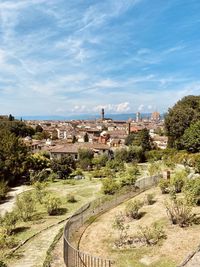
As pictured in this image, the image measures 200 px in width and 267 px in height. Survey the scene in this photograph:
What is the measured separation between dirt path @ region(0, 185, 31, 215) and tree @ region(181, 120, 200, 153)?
2606 cm

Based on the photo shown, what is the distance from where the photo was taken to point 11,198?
32.5 meters

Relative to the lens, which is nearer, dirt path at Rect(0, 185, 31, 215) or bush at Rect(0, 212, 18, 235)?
bush at Rect(0, 212, 18, 235)

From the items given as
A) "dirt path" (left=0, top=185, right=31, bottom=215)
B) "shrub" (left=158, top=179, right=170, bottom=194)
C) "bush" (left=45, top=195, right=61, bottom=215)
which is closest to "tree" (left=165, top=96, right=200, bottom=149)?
"shrub" (left=158, top=179, right=170, bottom=194)

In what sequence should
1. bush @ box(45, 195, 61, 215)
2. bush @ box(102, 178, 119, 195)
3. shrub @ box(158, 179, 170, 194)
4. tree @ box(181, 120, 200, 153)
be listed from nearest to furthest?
bush @ box(45, 195, 61, 215)
shrub @ box(158, 179, 170, 194)
bush @ box(102, 178, 119, 195)
tree @ box(181, 120, 200, 153)

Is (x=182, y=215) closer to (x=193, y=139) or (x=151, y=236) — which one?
(x=151, y=236)

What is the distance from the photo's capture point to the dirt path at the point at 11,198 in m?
27.9

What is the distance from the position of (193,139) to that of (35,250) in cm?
3615

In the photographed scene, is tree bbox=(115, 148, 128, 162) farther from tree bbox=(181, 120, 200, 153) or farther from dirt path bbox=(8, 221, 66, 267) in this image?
dirt path bbox=(8, 221, 66, 267)

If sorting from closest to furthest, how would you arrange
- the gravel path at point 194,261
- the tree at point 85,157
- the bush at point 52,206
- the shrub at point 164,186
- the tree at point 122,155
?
1. the gravel path at point 194,261
2. the bush at point 52,206
3. the shrub at point 164,186
4. the tree at point 85,157
5. the tree at point 122,155

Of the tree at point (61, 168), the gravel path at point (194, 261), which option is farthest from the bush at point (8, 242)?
the tree at point (61, 168)

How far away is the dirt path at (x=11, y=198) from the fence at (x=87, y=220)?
28.5 feet

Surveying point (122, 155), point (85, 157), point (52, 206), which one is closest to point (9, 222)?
point (52, 206)

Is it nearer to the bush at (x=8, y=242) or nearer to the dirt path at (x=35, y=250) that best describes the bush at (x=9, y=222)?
the bush at (x=8, y=242)

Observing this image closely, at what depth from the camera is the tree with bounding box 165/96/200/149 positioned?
55188mm
